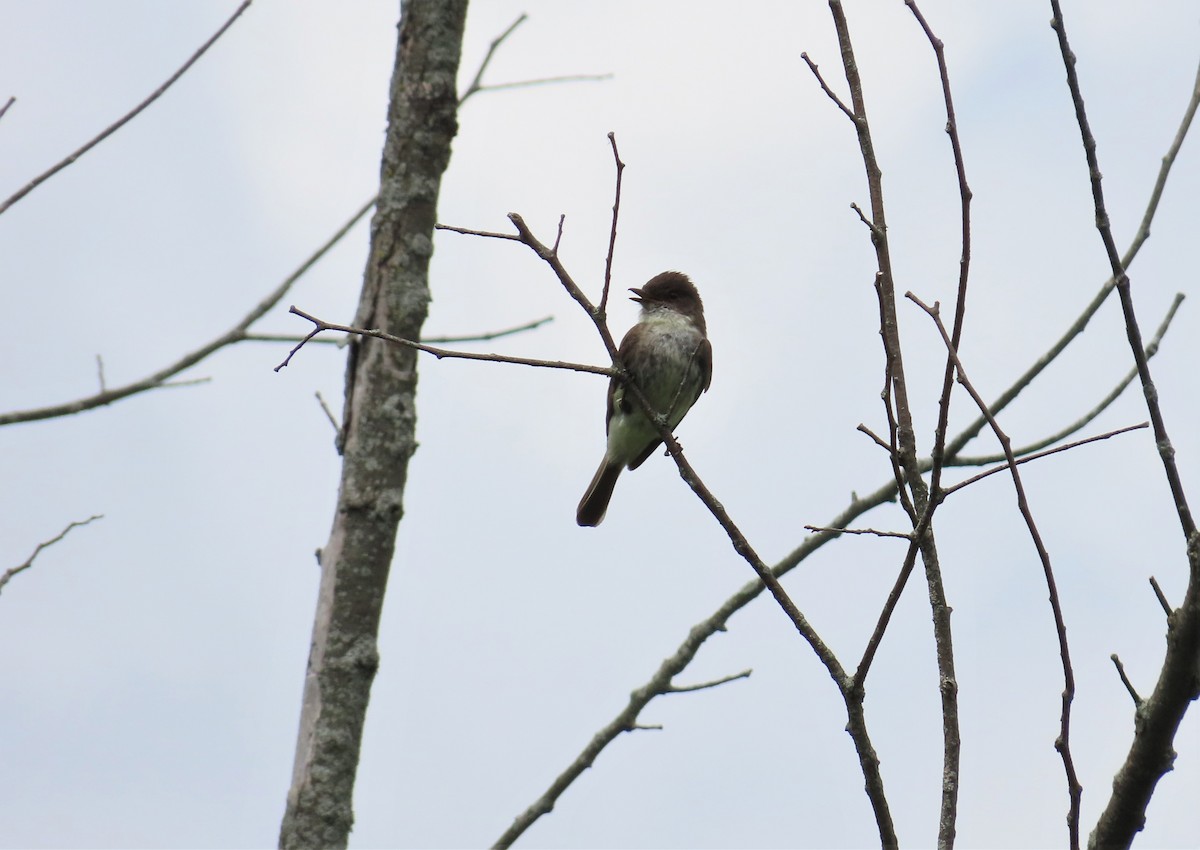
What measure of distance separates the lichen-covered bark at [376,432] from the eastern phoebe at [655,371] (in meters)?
2.81

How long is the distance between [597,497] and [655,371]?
1083 millimetres

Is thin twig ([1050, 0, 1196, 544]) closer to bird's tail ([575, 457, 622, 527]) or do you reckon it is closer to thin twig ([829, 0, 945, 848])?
thin twig ([829, 0, 945, 848])

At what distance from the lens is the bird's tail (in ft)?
26.2

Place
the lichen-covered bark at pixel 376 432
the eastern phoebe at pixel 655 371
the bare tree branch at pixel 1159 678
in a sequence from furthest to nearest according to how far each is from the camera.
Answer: the eastern phoebe at pixel 655 371 → the lichen-covered bark at pixel 376 432 → the bare tree branch at pixel 1159 678

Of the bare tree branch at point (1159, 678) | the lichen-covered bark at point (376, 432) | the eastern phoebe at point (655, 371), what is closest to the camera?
the bare tree branch at point (1159, 678)

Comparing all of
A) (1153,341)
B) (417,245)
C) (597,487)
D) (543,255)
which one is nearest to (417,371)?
(417,245)

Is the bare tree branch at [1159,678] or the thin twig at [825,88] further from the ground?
the thin twig at [825,88]

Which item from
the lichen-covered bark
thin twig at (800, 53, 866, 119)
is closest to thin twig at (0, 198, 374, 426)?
the lichen-covered bark

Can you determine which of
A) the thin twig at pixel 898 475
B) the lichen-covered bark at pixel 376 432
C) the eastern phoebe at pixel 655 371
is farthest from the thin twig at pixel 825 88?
the eastern phoebe at pixel 655 371

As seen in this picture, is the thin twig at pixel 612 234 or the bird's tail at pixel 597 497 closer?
the thin twig at pixel 612 234

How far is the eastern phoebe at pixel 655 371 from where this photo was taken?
7.30 meters

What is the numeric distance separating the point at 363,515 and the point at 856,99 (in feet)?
6.24

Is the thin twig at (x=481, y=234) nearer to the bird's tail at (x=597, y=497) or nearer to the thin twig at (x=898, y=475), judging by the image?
the thin twig at (x=898, y=475)

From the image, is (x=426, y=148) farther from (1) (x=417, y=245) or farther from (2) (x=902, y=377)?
(2) (x=902, y=377)
